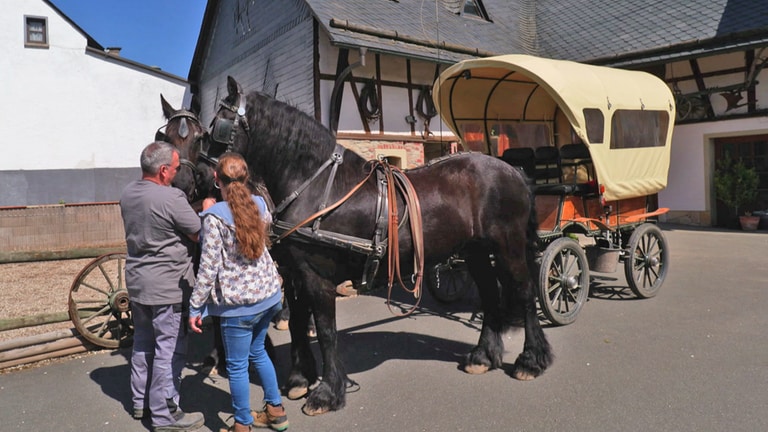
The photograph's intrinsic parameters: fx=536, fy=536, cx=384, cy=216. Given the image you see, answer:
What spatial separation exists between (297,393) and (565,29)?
51.4 ft

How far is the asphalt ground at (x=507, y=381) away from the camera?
10.7 feet

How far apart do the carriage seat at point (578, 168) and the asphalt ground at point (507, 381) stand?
52.4 inches

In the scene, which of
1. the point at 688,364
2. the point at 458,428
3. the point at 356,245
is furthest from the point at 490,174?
the point at 688,364

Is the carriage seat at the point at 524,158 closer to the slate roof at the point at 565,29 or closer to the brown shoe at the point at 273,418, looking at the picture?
the slate roof at the point at 565,29

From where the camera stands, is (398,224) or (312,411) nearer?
(312,411)

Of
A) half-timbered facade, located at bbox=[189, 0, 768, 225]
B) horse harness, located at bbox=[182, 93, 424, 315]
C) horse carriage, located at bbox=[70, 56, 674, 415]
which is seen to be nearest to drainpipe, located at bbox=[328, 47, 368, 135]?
half-timbered facade, located at bbox=[189, 0, 768, 225]

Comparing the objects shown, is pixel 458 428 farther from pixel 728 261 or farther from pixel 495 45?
pixel 495 45

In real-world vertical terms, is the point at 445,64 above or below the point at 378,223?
above

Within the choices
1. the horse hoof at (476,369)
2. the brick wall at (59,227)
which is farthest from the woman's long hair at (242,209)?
the brick wall at (59,227)

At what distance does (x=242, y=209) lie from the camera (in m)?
2.81

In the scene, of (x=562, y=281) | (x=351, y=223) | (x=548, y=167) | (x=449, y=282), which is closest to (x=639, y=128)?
(x=548, y=167)

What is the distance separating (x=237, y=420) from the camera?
9.75 ft

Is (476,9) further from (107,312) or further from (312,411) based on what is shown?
(312,411)

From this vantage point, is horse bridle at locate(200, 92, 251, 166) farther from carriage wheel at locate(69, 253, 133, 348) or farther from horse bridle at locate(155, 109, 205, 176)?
carriage wheel at locate(69, 253, 133, 348)
